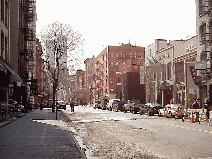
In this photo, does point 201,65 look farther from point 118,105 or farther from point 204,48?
point 118,105

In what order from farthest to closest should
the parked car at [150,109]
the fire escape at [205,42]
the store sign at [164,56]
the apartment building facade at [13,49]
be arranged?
the store sign at [164,56]
the fire escape at [205,42]
the parked car at [150,109]
the apartment building facade at [13,49]

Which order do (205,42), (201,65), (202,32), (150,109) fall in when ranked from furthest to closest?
(202,32) → (205,42) → (201,65) → (150,109)

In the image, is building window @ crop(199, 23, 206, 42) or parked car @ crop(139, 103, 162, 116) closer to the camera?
parked car @ crop(139, 103, 162, 116)

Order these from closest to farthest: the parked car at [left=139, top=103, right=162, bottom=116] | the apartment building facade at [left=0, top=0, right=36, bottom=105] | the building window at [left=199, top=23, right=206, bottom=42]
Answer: the apartment building facade at [left=0, top=0, right=36, bottom=105] → the parked car at [left=139, top=103, right=162, bottom=116] → the building window at [left=199, top=23, right=206, bottom=42]

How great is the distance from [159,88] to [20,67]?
23444mm

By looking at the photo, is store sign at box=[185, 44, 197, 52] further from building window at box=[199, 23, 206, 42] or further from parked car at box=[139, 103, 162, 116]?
parked car at box=[139, 103, 162, 116]

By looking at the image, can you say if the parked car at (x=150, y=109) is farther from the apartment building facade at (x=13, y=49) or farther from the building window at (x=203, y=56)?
the apartment building facade at (x=13, y=49)

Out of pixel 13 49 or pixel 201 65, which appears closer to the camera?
pixel 201 65

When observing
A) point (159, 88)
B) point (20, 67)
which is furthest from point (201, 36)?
point (20, 67)

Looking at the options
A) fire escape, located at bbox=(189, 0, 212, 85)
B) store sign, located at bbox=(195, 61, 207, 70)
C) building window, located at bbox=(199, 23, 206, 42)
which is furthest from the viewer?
building window, located at bbox=(199, 23, 206, 42)

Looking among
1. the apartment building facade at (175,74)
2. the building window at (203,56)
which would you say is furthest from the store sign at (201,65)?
the apartment building facade at (175,74)

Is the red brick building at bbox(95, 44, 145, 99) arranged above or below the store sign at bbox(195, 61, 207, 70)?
above

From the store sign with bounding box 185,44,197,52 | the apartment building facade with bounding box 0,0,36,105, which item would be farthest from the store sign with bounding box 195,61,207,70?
the apartment building facade with bounding box 0,0,36,105

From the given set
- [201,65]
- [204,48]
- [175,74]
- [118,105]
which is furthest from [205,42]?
[118,105]
